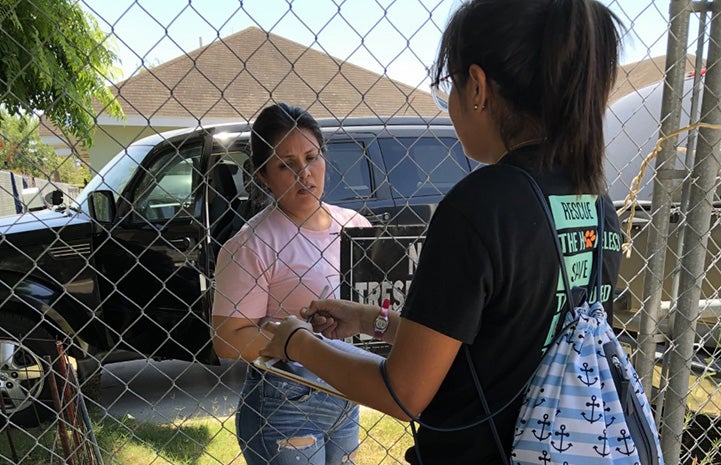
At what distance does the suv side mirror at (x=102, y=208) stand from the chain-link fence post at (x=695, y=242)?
11.6ft

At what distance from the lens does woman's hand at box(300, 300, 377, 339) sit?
1.41m

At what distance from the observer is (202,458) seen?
3240mm

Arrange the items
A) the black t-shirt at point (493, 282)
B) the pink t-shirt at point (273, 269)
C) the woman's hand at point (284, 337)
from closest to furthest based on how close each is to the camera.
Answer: the black t-shirt at point (493, 282) → the woman's hand at point (284, 337) → the pink t-shirt at point (273, 269)

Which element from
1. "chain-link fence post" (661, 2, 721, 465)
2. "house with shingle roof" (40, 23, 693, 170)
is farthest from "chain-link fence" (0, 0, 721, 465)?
"house with shingle roof" (40, 23, 693, 170)

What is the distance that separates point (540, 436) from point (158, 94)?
12123 millimetres

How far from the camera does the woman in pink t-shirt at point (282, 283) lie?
158cm

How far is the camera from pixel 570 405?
1.02m

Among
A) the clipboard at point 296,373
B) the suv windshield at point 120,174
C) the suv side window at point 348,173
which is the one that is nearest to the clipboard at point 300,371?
the clipboard at point 296,373

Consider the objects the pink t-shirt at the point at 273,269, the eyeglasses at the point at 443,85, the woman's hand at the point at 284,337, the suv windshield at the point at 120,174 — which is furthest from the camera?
the suv windshield at the point at 120,174

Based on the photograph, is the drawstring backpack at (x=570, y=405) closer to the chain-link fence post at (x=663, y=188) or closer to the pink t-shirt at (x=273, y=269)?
the pink t-shirt at (x=273, y=269)

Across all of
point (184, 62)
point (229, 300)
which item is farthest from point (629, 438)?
point (184, 62)

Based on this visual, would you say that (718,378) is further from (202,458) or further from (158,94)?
(158,94)

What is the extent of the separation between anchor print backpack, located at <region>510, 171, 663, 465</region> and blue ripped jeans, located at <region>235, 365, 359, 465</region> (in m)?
0.71

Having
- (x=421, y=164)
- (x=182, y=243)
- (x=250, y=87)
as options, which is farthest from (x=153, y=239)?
(x=250, y=87)
